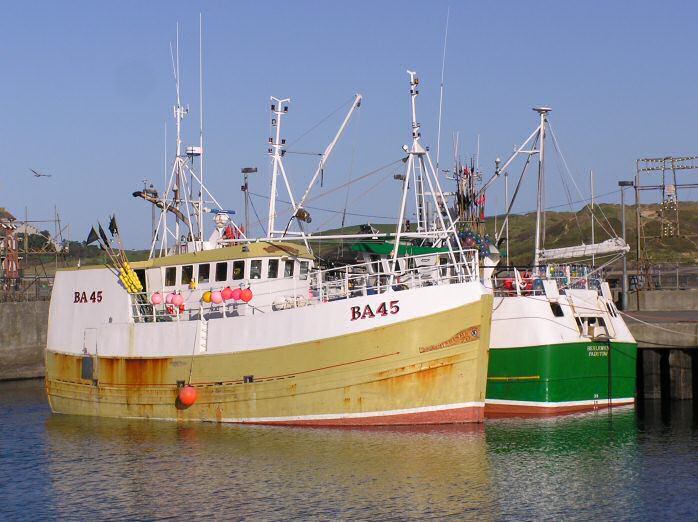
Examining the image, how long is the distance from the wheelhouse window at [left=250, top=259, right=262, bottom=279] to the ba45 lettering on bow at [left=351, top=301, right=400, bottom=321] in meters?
3.88

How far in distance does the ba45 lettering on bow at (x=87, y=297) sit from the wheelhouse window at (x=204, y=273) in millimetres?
3581

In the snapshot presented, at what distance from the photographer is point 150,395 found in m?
30.0

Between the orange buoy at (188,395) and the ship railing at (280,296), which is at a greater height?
the ship railing at (280,296)

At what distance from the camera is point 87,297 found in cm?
3198

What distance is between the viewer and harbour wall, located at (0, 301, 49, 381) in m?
44.2

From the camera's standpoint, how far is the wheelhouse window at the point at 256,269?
29.5 m

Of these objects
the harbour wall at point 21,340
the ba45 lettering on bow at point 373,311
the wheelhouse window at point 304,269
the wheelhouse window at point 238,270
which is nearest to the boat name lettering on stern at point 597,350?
the ba45 lettering on bow at point 373,311

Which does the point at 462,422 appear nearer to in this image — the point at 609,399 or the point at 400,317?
the point at 400,317

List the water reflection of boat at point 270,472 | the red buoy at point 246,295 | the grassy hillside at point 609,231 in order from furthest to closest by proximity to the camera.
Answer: the grassy hillside at point 609,231
the red buoy at point 246,295
the water reflection of boat at point 270,472

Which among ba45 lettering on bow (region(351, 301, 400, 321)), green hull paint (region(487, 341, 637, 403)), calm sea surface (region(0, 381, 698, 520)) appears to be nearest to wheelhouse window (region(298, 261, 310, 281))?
ba45 lettering on bow (region(351, 301, 400, 321))

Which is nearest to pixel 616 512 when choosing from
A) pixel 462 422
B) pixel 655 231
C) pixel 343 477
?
pixel 343 477

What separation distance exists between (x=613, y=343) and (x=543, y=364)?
9.26 feet

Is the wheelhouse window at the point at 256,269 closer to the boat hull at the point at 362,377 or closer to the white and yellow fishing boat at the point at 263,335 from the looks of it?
the white and yellow fishing boat at the point at 263,335

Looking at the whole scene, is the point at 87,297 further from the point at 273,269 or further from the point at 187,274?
the point at 273,269
